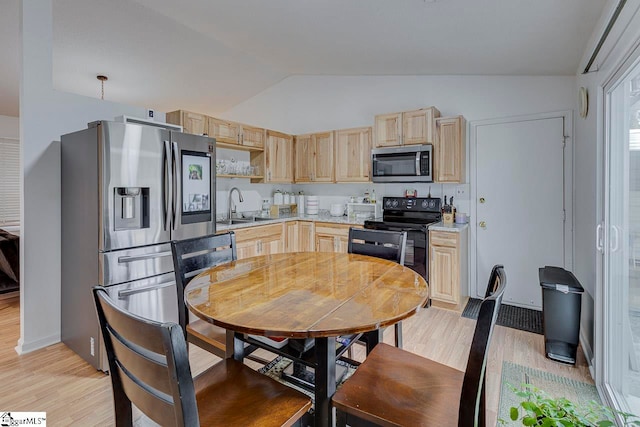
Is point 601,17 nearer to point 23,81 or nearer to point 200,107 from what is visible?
point 23,81

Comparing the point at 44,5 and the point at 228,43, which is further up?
the point at 228,43

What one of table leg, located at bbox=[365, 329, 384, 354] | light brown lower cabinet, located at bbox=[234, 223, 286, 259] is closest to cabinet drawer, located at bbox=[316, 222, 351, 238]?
light brown lower cabinet, located at bbox=[234, 223, 286, 259]

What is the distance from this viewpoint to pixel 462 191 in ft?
12.8

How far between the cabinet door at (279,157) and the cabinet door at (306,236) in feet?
2.52

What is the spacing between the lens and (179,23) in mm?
3215

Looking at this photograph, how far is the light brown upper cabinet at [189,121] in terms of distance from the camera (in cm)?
341

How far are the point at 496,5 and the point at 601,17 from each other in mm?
622

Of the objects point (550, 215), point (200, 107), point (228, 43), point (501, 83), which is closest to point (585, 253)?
point (550, 215)

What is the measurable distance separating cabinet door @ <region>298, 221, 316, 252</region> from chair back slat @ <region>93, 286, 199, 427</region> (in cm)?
339

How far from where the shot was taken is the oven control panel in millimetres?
3971

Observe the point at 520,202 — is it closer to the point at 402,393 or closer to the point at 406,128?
the point at 406,128

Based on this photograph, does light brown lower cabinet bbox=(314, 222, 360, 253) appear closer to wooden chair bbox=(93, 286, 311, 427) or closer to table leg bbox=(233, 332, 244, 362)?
table leg bbox=(233, 332, 244, 362)

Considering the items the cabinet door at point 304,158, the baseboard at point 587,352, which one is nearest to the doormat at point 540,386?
the baseboard at point 587,352

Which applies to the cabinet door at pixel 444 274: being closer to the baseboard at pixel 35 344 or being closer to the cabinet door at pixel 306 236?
the cabinet door at pixel 306 236
